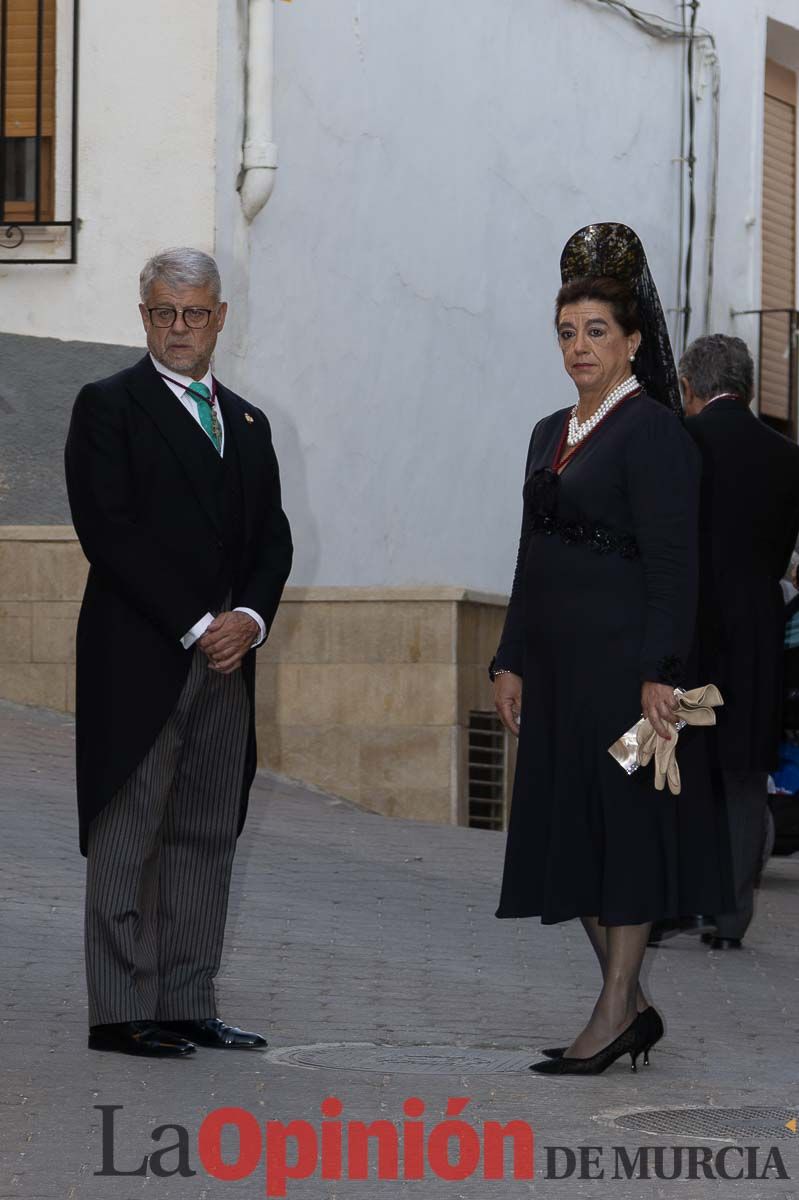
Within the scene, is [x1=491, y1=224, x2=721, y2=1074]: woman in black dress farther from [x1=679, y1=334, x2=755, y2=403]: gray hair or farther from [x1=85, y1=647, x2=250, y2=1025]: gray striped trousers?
[x1=679, y1=334, x2=755, y2=403]: gray hair

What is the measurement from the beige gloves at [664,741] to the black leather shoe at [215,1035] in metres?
1.21

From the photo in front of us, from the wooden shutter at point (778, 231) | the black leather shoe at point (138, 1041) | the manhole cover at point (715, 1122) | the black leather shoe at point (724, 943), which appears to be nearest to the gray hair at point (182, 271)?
the black leather shoe at point (138, 1041)

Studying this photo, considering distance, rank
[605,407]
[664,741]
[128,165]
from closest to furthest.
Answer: [664,741]
[605,407]
[128,165]

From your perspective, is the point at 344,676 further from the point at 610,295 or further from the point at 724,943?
the point at 610,295

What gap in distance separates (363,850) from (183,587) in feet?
15.2

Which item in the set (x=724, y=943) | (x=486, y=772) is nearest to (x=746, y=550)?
(x=724, y=943)

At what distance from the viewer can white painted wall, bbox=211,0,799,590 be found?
46.3 feet

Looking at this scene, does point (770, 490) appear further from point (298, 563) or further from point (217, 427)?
point (298, 563)

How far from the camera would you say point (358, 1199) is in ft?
14.0

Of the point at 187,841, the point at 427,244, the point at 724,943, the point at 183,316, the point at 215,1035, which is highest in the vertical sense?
the point at 427,244

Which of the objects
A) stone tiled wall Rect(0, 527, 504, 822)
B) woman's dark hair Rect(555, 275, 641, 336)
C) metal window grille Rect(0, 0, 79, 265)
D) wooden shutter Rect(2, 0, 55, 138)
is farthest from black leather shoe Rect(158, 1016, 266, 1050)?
wooden shutter Rect(2, 0, 55, 138)

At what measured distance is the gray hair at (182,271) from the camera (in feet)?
18.9

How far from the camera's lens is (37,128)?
1352 cm

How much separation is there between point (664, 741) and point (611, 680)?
21 cm
